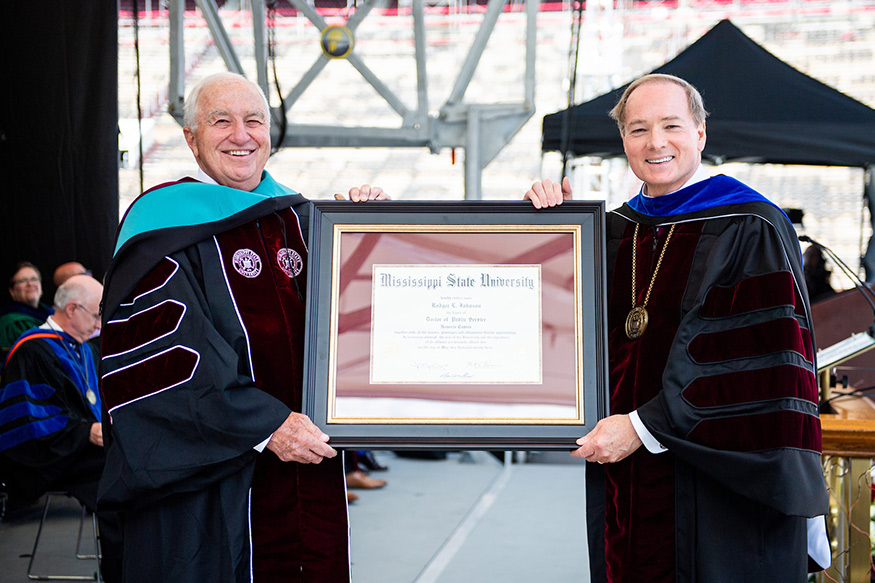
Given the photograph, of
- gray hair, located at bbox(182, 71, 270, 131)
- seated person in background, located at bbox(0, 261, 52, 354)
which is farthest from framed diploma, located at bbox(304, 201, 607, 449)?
seated person in background, located at bbox(0, 261, 52, 354)

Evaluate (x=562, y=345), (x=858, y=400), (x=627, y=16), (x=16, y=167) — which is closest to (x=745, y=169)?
(x=627, y=16)

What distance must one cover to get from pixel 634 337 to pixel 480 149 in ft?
12.6

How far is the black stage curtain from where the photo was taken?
14.8ft

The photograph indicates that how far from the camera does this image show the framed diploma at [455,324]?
2.01 meters

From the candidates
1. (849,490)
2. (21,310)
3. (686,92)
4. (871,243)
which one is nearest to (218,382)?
(686,92)

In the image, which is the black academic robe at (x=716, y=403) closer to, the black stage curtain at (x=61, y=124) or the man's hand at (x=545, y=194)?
the man's hand at (x=545, y=194)

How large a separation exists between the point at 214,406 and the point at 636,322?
106 centimetres

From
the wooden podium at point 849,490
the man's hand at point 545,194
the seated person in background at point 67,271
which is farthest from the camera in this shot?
the seated person in background at point 67,271

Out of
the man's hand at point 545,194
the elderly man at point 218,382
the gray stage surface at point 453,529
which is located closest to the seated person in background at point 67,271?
the gray stage surface at point 453,529

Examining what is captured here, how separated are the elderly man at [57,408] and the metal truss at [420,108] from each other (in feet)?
4.68

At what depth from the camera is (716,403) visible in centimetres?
198

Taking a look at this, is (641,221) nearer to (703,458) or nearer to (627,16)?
(703,458)

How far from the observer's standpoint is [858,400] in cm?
407

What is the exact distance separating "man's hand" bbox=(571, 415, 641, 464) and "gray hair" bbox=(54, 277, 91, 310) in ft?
11.1
